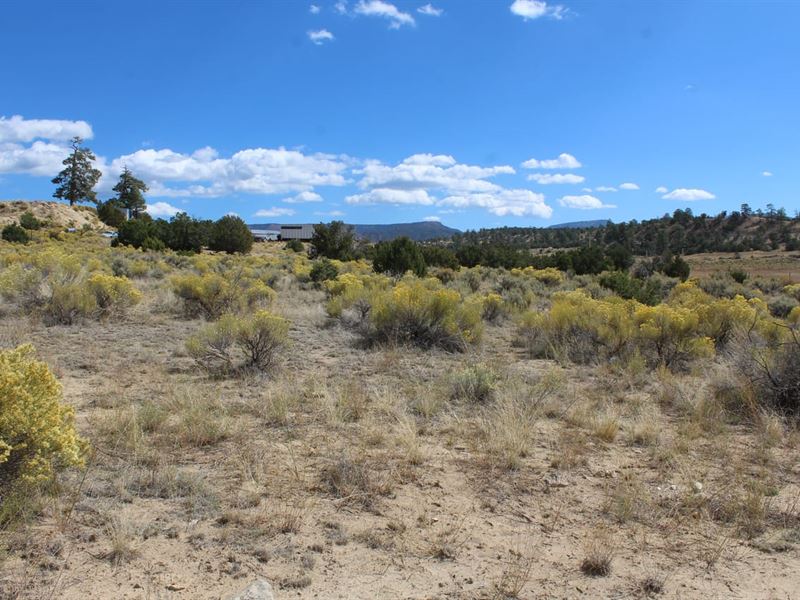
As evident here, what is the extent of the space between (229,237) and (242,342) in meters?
36.4

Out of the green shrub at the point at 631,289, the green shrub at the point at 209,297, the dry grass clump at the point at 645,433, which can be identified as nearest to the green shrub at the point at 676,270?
the green shrub at the point at 631,289

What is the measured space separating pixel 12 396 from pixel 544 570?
3295mm

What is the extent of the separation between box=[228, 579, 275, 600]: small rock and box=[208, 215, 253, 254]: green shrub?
42060 mm

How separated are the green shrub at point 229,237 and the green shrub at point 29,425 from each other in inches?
1627

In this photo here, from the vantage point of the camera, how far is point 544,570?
12.1 ft

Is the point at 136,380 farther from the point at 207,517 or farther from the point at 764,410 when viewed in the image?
the point at 764,410

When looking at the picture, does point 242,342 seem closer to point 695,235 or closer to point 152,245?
point 152,245

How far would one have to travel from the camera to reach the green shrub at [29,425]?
131 inches

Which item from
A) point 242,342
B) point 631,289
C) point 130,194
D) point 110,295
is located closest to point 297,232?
point 130,194

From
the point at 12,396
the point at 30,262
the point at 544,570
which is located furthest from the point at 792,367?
the point at 30,262

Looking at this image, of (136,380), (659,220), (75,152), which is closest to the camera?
(136,380)

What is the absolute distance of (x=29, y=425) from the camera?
339cm

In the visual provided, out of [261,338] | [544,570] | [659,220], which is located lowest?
[544,570]

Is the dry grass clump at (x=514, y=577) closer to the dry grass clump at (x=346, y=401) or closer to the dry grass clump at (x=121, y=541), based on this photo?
the dry grass clump at (x=121, y=541)
